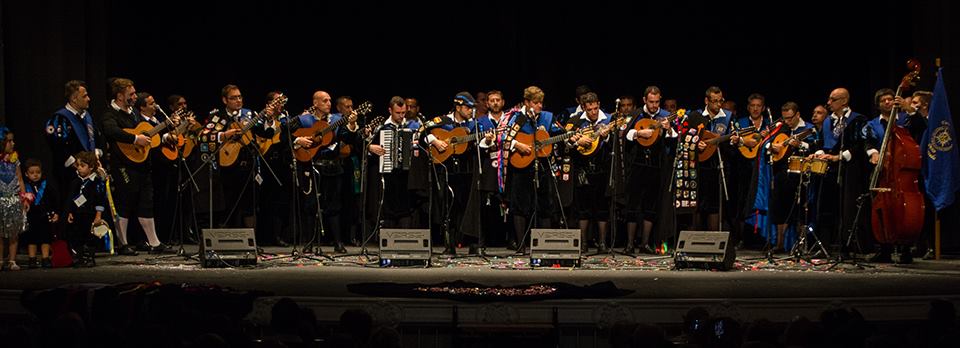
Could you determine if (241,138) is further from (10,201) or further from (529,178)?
(529,178)

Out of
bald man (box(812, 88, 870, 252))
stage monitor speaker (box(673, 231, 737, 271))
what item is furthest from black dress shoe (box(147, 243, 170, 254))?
bald man (box(812, 88, 870, 252))

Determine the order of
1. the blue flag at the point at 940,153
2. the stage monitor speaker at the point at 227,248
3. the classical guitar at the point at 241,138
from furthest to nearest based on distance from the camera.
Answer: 1. the classical guitar at the point at 241,138
2. the blue flag at the point at 940,153
3. the stage monitor speaker at the point at 227,248

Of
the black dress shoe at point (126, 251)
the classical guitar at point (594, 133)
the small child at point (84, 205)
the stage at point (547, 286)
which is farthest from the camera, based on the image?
A: the black dress shoe at point (126, 251)

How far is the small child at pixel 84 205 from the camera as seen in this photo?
36.7ft

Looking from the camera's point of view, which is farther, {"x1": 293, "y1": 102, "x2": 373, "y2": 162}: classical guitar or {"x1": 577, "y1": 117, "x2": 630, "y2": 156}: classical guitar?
{"x1": 293, "y1": 102, "x2": 373, "y2": 162}: classical guitar

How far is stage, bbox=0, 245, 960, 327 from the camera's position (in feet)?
26.0

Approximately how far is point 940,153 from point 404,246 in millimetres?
5798

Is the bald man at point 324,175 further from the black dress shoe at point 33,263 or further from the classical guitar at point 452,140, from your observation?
the black dress shoe at point 33,263

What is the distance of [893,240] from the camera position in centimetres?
1086

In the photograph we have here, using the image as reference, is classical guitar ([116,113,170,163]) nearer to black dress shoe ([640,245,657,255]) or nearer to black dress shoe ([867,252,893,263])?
black dress shoe ([640,245,657,255])

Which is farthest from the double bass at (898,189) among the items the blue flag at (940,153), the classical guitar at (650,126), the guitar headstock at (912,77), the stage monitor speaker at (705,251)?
the classical guitar at (650,126)

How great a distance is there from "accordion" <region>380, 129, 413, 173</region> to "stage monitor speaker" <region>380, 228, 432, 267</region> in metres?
1.12

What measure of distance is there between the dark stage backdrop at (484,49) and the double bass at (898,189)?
3.22 meters

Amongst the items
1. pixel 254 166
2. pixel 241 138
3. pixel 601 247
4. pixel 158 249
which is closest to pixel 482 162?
pixel 601 247
